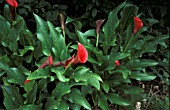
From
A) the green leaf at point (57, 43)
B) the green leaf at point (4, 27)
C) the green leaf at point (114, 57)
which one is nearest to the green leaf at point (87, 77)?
the green leaf at point (57, 43)

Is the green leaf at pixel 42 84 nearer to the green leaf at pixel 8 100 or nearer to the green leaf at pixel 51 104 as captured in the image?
the green leaf at pixel 51 104

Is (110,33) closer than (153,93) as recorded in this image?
Yes

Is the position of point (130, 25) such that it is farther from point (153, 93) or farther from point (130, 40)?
point (153, 93)

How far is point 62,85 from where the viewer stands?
296cm

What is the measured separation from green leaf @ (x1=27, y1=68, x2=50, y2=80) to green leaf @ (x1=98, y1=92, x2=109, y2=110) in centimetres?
66

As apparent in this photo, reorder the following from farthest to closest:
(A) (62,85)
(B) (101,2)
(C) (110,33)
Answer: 1. (B) (101,2)
2. (C) (110,33)
3. (A) (62,85)

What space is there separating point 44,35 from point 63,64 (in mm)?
437

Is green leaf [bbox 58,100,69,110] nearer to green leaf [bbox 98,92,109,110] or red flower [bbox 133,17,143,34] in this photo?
green leaf [bbox 98,92,109,110]

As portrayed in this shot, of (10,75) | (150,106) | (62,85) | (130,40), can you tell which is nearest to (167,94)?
(150,106)

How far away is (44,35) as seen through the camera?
3.18 metres

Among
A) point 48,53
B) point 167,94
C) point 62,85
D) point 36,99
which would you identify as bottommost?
point 167,94

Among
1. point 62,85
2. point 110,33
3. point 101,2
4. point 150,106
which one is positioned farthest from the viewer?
point 101,2

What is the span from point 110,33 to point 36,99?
1.06 metres

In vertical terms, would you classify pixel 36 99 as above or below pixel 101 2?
below
